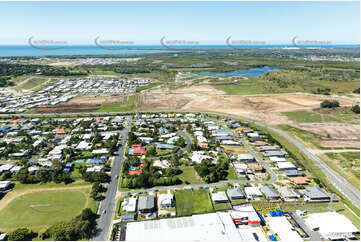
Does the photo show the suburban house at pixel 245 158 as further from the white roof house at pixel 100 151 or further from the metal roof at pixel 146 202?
→ the white roof house at pixel 100 151

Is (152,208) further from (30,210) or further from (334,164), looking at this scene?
(334,164)

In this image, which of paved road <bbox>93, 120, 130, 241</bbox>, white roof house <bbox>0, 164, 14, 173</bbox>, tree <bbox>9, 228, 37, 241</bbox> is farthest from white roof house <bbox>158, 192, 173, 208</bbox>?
white roof house <bbox>0, 164, 14, 173</bbox>

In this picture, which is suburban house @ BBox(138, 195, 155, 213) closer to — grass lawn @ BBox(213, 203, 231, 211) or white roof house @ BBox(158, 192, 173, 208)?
white roof house @ BBox(158, 192, 173, 208)

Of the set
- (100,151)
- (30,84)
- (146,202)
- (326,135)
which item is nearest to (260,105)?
(326,135)

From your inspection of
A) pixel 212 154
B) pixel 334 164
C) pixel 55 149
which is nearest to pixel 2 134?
pixel 55 149

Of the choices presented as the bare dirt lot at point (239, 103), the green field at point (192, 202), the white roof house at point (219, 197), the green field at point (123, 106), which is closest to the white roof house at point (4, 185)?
the green field at point (192, 202)
